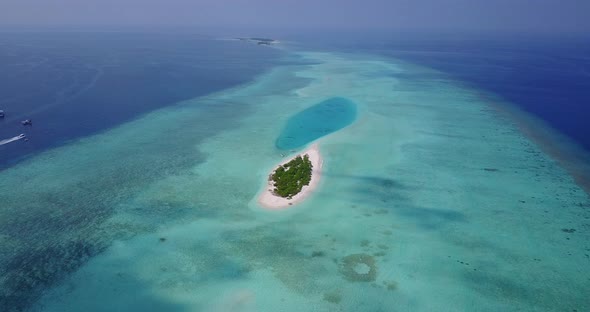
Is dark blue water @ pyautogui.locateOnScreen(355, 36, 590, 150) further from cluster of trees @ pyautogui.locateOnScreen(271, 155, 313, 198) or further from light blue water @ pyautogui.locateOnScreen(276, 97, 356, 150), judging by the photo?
cluster of trees @ pyautogui.locateOnScreen(271, 155, 313, 198)

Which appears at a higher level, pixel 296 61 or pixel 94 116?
pixel 296 61

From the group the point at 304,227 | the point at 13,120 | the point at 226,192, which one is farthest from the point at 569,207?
the point at 13,120

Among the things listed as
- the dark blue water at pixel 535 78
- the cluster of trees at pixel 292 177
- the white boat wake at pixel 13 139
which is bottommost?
the white boat wake at pixel 13 139

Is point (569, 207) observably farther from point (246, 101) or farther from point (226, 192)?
point (246, 101)

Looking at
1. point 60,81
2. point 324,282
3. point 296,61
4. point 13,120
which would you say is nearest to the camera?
point 324,282

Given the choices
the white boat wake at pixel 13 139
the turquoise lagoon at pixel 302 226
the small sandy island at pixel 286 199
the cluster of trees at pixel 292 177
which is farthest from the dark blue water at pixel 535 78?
the white boat wake at pixel 13 139

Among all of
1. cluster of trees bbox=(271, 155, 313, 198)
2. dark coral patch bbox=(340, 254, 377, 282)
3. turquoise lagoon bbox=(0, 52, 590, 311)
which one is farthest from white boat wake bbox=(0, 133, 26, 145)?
dark coral patch bbox=(340, 254, 377, 282)

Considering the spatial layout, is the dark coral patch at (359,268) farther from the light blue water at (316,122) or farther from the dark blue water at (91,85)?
the dark blue water at (91,85)
